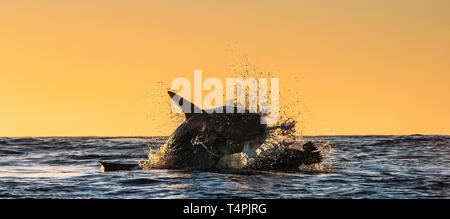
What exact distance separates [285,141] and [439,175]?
486cm

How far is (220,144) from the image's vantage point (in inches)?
677

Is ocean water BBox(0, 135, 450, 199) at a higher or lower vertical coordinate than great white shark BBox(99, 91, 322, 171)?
lower

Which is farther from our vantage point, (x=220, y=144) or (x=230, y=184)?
(x=220, y=144)

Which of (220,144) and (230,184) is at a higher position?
(220,144)

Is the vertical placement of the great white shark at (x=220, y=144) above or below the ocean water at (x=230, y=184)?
above

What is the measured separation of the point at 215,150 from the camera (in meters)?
17.4

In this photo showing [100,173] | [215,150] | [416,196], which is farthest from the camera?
[100,173]

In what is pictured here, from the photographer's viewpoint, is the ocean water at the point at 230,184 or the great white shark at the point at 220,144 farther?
the great white shark at the point at 220,144

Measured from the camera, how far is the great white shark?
16688 mm

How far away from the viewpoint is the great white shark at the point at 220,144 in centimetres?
1669

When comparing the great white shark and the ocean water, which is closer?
the ocean water

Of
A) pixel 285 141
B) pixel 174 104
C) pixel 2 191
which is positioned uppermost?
pixel 174 104

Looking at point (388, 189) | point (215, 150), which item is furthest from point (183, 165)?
point (388, 189)
